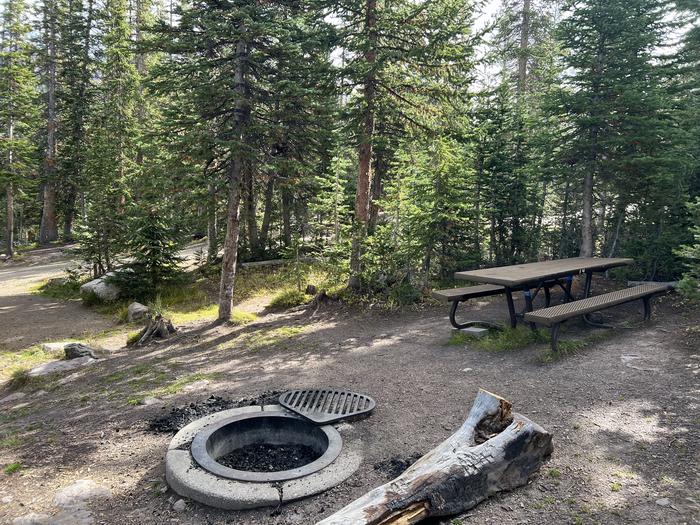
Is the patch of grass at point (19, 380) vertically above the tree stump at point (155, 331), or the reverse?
the tree stump at point (155, 331)

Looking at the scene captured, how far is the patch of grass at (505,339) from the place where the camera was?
7.12 meters

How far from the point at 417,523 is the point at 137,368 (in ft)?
20.7

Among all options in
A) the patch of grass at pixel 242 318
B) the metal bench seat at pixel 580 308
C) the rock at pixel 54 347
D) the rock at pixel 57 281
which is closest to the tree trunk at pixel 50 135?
the rock at pixel 57 281

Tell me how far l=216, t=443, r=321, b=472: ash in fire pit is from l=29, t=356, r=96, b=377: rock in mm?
5251

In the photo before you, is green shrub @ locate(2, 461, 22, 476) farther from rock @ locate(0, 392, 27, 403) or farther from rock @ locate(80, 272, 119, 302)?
rock @ locate(80, 272, 119, 302)

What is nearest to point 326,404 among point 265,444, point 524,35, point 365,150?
point 265,444

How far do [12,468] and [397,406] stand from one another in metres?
3.98

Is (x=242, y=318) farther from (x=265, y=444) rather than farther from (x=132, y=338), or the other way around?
(x=265, y=444)

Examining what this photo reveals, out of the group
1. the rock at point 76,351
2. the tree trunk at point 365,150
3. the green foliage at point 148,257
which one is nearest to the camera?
the rock at point 76,351

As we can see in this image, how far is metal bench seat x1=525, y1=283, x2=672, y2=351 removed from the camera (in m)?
6.23

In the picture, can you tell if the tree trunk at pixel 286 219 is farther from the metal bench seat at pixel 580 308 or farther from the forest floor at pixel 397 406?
the metal bench seat at pixel 580 308

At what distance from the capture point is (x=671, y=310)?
853cm

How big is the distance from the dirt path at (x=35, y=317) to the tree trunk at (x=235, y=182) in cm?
343

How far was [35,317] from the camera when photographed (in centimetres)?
1236
